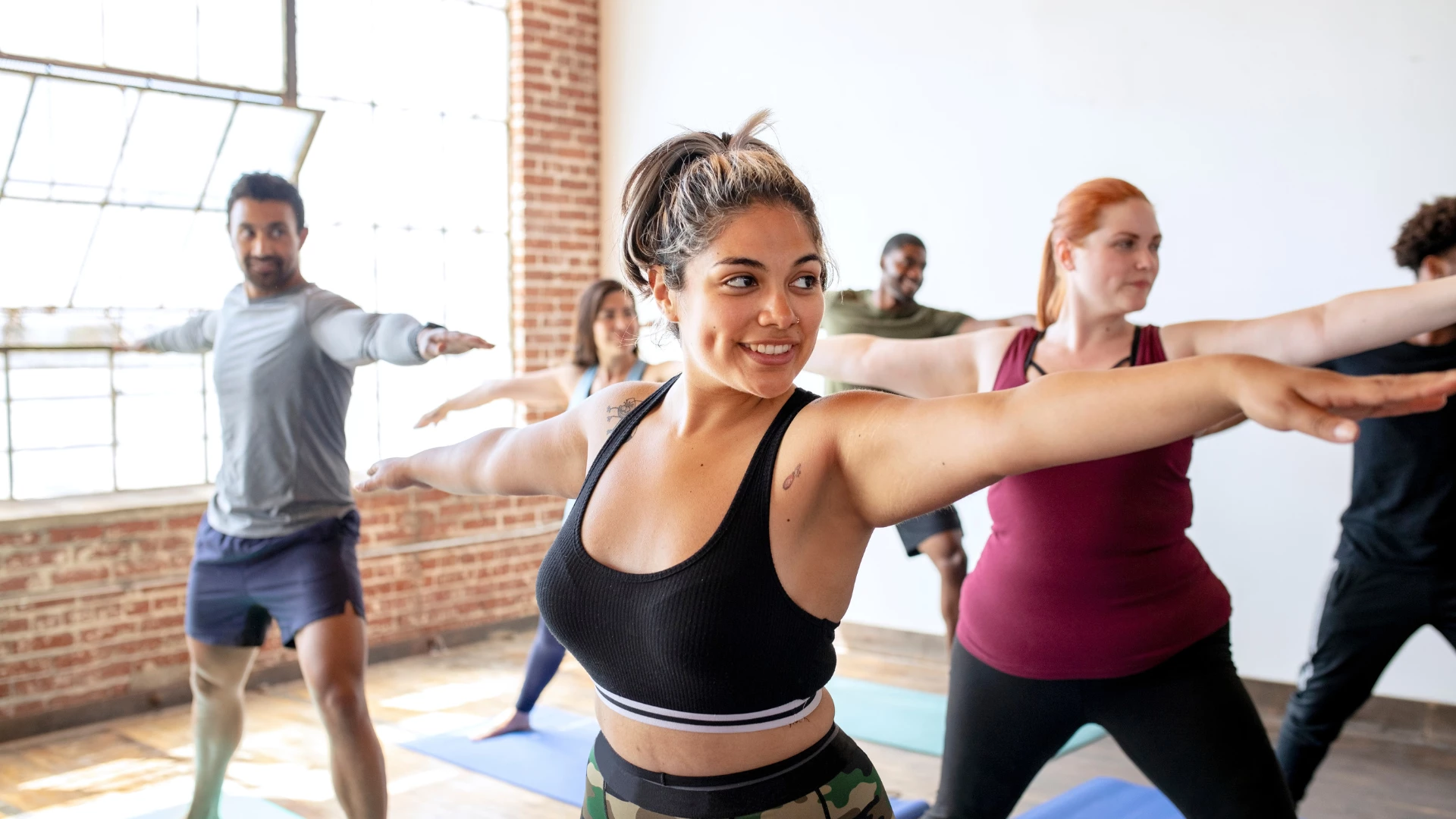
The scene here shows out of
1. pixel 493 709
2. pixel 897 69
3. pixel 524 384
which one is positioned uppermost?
A: pixel 897 69

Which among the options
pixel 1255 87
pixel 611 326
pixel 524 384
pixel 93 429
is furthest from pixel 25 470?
pixel 1255 87

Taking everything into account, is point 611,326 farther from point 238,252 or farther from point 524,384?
point 238,252

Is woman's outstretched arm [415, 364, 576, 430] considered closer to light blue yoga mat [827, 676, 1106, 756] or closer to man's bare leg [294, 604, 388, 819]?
man's bare leg [294, 604, 388, 819]

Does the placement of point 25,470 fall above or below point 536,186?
Result: below

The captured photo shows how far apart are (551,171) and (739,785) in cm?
501

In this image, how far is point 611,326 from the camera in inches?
154

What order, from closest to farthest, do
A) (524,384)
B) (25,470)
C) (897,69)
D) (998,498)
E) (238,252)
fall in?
(998,498) < (238,252) < (524,384) < (25,470) < (897,69)

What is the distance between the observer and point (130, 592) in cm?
443

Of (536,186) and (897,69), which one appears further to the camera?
Answer: (536,186)

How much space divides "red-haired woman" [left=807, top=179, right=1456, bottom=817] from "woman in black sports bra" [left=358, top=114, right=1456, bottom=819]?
27.5 inches

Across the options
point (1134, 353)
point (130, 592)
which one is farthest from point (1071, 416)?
point (130, 592)

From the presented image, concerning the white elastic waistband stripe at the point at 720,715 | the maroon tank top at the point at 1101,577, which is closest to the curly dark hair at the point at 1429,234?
the maroon tank top at the point at 1101,577

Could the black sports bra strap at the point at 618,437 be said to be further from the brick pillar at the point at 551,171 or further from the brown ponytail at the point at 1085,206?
the brick pillar at the point at 551,171

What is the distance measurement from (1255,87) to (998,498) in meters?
2.79
